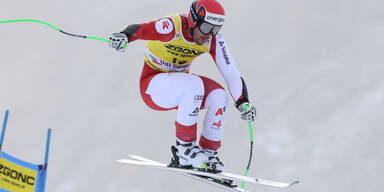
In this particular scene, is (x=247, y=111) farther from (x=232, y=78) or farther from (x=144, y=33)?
(x=144, y=33)

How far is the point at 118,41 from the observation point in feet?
15.8

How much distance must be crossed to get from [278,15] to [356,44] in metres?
1.40

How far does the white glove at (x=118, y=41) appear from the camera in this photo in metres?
4.80

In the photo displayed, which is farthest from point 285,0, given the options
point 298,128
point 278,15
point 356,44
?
point 298,128

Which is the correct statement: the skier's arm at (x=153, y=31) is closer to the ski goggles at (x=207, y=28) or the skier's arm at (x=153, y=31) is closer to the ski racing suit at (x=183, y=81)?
the ski racing suit at (x=183, y=81)

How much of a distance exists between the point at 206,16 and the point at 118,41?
0.83 metres

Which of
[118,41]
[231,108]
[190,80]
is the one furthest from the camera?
[231,108]

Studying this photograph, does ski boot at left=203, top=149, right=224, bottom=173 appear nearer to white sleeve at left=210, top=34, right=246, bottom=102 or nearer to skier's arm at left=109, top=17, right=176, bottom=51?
white sleeve at left=210, top=34, right=246, bottom=102

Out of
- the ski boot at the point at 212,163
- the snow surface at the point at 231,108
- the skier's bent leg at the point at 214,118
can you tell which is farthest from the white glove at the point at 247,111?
the snow surface at the point at 231,108

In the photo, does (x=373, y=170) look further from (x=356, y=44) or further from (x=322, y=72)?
(x=356, y=44)

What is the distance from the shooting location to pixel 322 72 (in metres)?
8.71

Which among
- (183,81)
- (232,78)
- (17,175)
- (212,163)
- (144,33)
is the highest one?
(144,33)

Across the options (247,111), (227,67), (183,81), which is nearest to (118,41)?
(183,81)

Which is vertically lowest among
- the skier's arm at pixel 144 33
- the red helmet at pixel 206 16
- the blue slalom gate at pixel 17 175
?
the blue slalom gate at pixel 17 175
